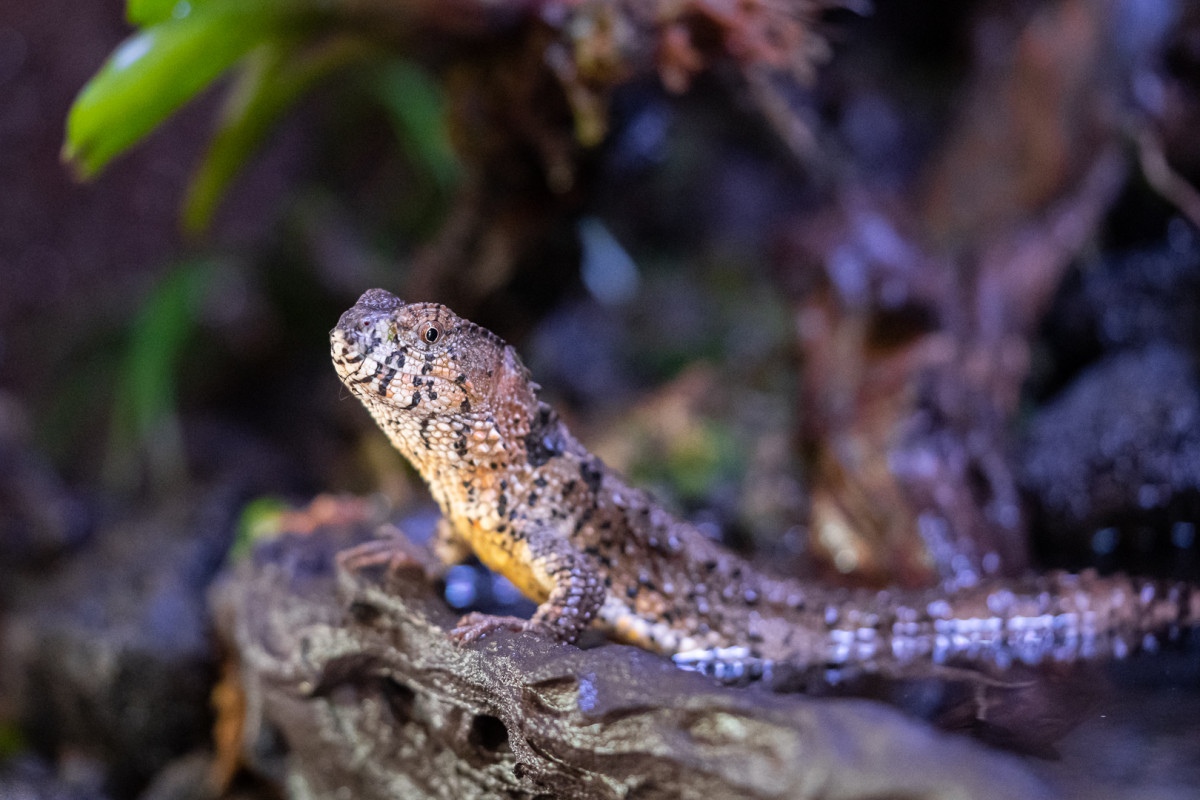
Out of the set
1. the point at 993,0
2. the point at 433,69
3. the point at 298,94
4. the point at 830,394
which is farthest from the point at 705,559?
the point at 993,0

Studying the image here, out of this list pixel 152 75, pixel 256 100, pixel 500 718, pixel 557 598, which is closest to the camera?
pixel 500 718

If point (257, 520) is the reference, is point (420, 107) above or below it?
above

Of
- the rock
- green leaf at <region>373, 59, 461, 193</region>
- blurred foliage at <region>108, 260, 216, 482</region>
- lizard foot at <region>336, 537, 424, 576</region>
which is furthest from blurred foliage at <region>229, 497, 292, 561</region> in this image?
green leaf at <region>373, 59, 461, 193</region>

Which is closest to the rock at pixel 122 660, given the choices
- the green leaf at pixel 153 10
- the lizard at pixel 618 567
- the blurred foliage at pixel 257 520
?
the blurred foliage at pixel 257 520

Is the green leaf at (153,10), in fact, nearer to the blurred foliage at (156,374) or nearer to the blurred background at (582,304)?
the blurred background at (582,304)

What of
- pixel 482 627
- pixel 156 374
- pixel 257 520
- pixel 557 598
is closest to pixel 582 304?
pixel 156 374

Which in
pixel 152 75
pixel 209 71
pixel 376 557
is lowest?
pixel 376 557

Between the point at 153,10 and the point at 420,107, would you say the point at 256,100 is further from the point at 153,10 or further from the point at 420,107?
the point at 420,107

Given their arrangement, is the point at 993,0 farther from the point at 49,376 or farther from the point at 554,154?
the point at 49,376

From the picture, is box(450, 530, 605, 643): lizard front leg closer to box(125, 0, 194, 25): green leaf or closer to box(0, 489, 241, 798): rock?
box(0, 489, 241, 798): rock
